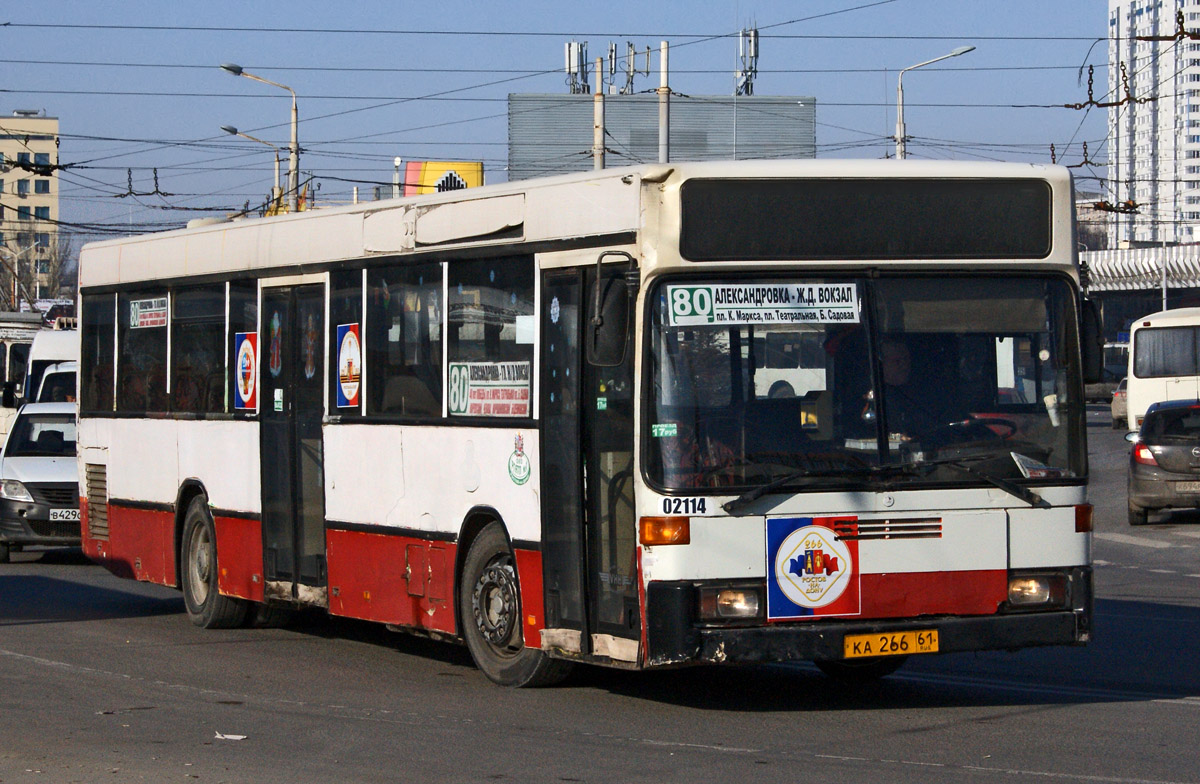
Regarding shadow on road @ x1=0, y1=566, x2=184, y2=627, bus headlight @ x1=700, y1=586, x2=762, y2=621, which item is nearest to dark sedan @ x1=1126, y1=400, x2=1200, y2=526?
shadow on road @ x1=0, y1=566, x2=184, y2=627

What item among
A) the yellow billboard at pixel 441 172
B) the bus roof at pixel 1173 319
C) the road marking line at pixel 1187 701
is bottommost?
the road marking line at pixel 1187 701

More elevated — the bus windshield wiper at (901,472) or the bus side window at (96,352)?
the bus side window at (96,352)

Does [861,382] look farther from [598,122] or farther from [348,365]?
[598,122]

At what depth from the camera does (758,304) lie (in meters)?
8.48

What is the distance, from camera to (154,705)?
9625 mm

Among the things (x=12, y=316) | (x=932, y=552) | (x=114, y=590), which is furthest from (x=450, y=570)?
(x=12, y=316)

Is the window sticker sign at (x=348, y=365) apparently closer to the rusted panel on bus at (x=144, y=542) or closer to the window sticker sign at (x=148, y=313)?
the rusted panel on bus at (x=144, y=542)

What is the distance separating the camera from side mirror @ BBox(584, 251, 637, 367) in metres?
8.39

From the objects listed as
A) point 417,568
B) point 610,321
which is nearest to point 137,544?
point 417,568

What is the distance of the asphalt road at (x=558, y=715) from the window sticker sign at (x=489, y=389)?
157cm

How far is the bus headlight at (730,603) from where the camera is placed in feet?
27.5

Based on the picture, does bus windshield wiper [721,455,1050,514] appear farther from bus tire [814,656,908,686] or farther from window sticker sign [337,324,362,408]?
window sticker sign [337,324,362,408]

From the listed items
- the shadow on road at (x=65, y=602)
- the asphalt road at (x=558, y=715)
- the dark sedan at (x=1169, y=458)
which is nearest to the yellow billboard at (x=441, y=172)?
the dark sedan at (x=1169, y=458)

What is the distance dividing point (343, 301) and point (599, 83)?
23.8 metres
